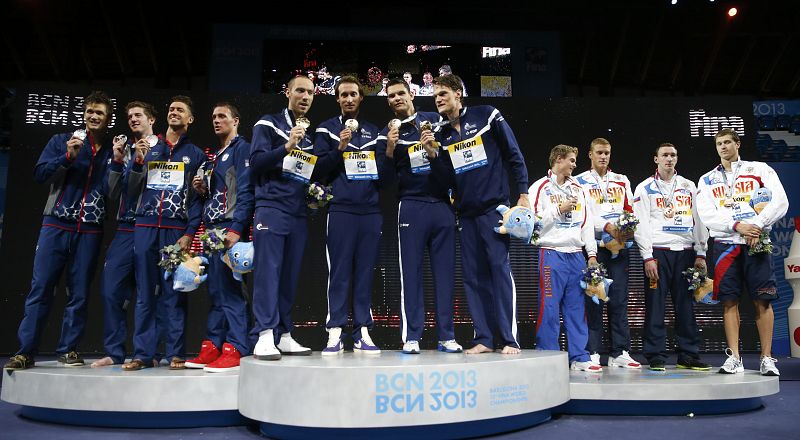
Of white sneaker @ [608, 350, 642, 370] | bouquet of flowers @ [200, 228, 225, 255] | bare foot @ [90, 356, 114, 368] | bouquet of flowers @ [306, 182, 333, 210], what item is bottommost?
white sneaker @ [608, 350, 642, 370]

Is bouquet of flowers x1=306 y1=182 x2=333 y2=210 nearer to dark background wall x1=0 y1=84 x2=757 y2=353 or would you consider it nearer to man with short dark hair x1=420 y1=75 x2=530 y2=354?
man with short dark hair x1=420 y1=75 x2=530 y2=354

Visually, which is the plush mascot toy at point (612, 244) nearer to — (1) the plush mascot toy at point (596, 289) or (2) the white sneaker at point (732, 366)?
(1) the plush mascot toy at point (596, 289)

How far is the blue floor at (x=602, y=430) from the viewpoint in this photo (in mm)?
2883

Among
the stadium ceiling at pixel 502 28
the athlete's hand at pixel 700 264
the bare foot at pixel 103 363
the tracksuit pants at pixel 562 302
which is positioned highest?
the stadium ceiling at pixel 502 28

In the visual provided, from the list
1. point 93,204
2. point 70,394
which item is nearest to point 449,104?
point 93,204

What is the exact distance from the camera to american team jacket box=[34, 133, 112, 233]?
367cm

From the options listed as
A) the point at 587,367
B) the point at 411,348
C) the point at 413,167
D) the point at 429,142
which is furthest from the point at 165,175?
the point at 587,367

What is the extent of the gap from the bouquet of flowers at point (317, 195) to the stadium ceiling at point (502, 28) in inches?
189

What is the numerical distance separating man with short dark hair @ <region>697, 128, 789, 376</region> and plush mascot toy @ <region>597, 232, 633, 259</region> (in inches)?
25.3

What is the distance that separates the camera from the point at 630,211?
473cm

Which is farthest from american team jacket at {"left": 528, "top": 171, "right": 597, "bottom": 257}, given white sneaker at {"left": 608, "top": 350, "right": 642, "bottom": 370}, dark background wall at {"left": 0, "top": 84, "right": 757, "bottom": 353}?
dark background wall at {"left": 0, "top": 84, "right": 757, "bottom": 353}

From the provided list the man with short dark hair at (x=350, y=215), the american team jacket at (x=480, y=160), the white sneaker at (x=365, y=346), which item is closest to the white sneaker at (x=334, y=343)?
the man with short dark hair at (x=350, y=215)

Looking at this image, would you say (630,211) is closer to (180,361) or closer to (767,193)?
(767,193)

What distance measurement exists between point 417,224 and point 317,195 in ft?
2.21
